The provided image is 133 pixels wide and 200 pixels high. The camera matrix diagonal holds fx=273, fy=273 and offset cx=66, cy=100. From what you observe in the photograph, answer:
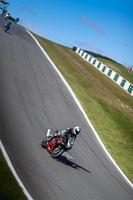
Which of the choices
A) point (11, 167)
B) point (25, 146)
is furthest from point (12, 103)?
point (11, 167)

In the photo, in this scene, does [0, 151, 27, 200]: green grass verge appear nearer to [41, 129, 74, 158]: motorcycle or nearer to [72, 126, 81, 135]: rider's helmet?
[41, 129, 74, 158]: motorcycle

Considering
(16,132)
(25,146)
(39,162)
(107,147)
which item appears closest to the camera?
(39,162)

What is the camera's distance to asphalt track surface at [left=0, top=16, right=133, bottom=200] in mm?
9039

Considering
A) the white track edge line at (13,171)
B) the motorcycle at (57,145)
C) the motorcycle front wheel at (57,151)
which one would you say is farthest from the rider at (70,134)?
the white track edge line at (13,171)

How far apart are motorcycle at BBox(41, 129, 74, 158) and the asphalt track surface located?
24 centimetres

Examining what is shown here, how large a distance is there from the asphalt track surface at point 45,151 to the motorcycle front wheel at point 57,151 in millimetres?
229

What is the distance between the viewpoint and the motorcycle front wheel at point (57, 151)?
1069 centimetres

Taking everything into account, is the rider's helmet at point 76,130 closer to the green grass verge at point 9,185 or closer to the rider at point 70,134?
the rider at point 70,134

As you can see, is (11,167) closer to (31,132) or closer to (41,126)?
(31,132)

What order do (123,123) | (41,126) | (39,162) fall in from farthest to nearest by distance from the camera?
1. (123,123)
2. (41,126)
3. (39,162)

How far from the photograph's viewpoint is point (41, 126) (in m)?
13.4

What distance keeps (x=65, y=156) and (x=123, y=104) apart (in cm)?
1709

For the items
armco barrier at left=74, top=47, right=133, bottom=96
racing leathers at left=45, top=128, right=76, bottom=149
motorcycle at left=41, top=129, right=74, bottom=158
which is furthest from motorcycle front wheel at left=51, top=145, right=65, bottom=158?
armco barrier at left=74, top=47, right=133, bottom=96

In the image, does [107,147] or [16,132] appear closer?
[16,132]
